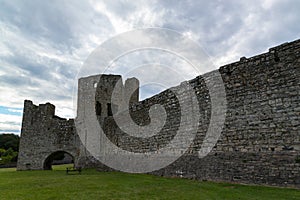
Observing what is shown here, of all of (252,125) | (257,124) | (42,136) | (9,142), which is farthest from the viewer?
(9,142)

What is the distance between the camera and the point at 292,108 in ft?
24.0

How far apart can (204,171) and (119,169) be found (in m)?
7.28

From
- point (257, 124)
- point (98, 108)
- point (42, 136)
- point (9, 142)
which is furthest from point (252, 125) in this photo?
point (9, 142)

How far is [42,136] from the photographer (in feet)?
72.2

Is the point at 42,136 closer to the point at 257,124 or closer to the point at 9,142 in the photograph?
the point at 257,124

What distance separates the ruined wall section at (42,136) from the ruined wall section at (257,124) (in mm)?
13372

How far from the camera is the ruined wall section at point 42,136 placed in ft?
70.4

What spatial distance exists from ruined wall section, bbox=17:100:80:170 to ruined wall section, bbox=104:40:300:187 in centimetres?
1337

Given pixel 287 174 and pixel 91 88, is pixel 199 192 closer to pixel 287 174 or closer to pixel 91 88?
pixel 287 174

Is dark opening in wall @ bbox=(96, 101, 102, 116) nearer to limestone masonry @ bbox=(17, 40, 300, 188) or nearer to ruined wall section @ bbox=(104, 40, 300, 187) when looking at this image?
limestone masonry @ bbox=(17, 40, 300, 188)

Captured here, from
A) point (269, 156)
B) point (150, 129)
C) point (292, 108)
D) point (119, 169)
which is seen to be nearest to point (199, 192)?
point (269, 156)

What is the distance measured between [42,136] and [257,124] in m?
18.6

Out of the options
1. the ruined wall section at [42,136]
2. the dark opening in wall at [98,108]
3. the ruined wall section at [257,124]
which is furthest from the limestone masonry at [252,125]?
the ruined wall section at [42,136]

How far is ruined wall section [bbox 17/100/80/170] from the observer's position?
21.5 m
